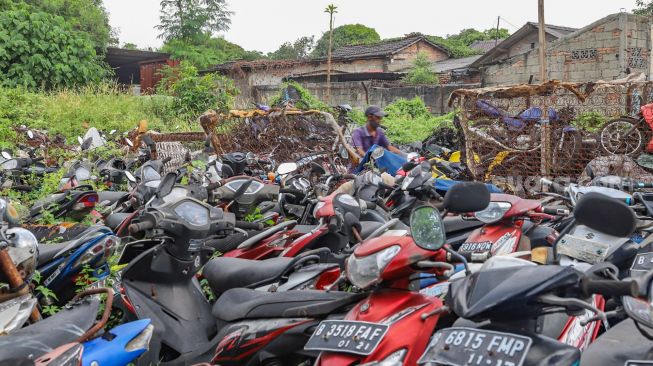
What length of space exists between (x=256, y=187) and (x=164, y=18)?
3062 cm

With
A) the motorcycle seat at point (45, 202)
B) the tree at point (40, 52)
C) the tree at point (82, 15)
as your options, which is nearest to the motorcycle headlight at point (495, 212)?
the motorcycle seat at point (45, 202)

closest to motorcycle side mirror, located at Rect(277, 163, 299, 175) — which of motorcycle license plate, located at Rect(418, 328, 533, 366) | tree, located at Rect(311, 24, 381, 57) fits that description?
motorcycle license plate, located at Rect(418, 328, 533, 366)

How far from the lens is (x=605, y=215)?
255 centimetres

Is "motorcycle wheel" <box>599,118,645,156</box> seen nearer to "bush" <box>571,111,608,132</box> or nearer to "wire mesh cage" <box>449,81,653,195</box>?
"wire mesh cage" <box>449,81,653,195</box>

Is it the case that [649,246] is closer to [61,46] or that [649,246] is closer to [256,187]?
[256,187]

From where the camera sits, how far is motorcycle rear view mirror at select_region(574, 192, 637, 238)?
248 centimetres

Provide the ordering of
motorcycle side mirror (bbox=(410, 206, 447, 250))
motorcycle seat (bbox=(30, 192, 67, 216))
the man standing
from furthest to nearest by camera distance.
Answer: the man standing → motorcycle seat (bbox=(30, 192, 67, 216)) → motorcycle side mirror (bbox=(410, 206, 447, 250))

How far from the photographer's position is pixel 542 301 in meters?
1.90

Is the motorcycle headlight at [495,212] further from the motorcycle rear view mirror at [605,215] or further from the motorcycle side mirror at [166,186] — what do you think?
the motorcycle side mirror at [166,186]

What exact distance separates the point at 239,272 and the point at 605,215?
83.1 inches

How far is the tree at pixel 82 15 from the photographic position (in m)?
26.5

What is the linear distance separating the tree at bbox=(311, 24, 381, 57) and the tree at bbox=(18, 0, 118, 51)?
641 inches

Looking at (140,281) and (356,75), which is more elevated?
(356,75)

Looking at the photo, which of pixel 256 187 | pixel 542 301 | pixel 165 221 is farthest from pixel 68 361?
pixel 256 187
